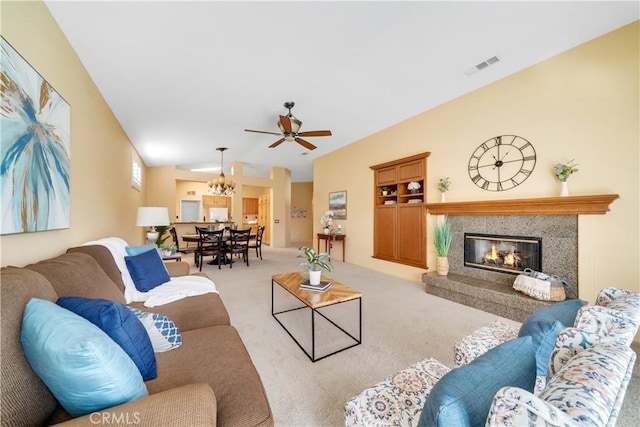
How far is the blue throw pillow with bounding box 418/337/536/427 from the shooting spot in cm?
55

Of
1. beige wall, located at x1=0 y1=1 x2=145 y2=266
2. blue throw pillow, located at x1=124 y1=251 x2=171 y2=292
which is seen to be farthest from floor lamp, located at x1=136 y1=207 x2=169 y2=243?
blue throw pillow, located at x1=124 y1=251 x2=171 y2=292

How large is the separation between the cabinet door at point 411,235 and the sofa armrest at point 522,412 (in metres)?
3.70

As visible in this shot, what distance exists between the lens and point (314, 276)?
2.30 meters

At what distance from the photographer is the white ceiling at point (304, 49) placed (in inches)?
73.9

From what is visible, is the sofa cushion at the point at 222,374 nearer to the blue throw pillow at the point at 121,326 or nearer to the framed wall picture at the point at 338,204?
the blue throw pillow at the point at 121,326

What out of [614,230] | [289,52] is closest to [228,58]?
[289,52]

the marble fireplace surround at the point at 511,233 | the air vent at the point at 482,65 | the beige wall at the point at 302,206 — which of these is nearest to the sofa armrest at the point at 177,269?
the marble fireplace surround at the point at 511,233

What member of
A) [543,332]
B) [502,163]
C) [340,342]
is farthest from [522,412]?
[502,163]

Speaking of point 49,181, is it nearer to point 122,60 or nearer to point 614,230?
point 122,60

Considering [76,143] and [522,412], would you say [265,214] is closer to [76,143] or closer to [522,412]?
[76,143]

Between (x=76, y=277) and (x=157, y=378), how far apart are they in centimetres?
79

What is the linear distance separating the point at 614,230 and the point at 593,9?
2012 mm

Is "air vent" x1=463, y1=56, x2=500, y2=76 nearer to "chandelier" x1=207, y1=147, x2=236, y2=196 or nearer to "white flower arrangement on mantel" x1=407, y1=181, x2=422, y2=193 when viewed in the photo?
"white flower arrangement on mantel" x1=407, y1=181, x2=422, y2=193

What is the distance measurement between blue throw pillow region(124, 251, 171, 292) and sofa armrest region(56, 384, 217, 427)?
69.4 inches
